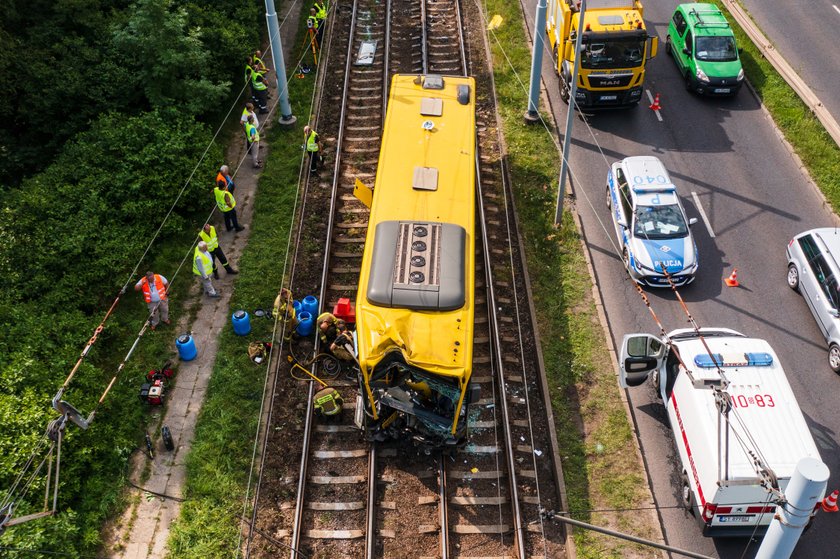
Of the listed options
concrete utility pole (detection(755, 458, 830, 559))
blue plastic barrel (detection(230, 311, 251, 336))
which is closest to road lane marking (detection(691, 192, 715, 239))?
blue plastic barrel (detection(230, 311, 251, 336))

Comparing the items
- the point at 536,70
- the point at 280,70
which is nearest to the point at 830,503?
the point at 536,70

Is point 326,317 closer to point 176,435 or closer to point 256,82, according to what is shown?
point 176,435

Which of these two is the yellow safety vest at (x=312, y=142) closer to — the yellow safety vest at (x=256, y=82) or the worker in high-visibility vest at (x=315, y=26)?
the yellow safety vest at (x=256, y=82)

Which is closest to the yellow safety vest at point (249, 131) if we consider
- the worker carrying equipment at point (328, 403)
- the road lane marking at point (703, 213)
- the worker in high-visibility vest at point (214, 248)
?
the worker in high-visibility vest at point (214, 248)

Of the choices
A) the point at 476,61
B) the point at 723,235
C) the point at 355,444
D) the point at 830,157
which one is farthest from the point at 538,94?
the point at 355,444

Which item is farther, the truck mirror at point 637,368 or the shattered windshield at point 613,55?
the shattered windshield at point 613,55

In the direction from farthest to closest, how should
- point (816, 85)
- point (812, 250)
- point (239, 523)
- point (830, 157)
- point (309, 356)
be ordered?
point (816, 85), point (830, 157), point (812, 250), point (309, 356), point (239, 523)

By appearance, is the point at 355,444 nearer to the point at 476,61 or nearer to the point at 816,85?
the point at 476,61
